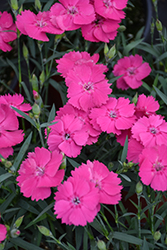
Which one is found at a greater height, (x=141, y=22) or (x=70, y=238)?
(x=141, y=22)

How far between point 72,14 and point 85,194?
0.69 m

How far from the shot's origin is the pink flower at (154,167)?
76cm

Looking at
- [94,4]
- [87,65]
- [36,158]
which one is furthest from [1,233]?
[94,4]

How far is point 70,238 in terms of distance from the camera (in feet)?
3.18

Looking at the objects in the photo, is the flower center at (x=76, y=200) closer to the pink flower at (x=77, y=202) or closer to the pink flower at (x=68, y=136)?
the pink flower at (x=77, y=202)

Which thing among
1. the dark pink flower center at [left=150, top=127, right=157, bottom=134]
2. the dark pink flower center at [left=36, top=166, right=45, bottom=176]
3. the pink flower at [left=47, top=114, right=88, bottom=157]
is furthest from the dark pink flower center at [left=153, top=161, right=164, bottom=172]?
the dark pink flower center at [left=36, top=166, right=45, bottom=176]

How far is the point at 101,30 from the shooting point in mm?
1066

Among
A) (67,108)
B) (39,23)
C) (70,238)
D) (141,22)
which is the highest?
(39,23)

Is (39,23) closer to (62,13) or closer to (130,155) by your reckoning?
(62,13)

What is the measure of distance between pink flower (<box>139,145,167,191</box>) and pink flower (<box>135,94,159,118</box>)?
0.17 metres

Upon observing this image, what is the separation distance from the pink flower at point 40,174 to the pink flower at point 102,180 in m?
0.05

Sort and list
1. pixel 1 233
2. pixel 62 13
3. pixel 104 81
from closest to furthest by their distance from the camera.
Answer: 1. pixel 1 233
2. pixel 104 81
3. pixel 62 13

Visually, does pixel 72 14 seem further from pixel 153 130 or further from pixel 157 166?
pixel 157 166

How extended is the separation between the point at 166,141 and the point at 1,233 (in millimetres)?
536
